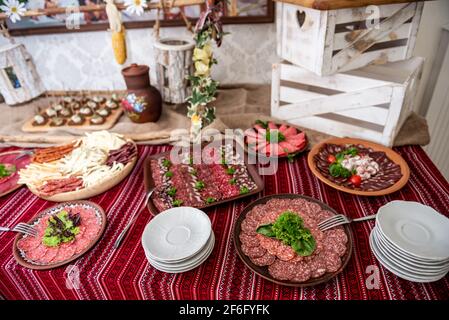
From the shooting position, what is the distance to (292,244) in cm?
97

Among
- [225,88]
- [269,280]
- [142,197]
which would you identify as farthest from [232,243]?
[225,88]

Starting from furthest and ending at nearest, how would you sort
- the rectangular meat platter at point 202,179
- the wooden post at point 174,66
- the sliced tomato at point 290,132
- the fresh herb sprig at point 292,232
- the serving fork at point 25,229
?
1. the wooden post at point 174,66
2. the sliced tomato at point 290,132
3. the rectangular meat platter at point 202,179
4. the serving fork at point 25,229
5. the fresh herb sprig at point 292,232

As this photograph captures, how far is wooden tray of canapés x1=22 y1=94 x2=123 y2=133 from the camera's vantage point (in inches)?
68.1

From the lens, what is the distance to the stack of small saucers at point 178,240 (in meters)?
0.93

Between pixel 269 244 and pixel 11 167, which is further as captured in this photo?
pixel 11 167

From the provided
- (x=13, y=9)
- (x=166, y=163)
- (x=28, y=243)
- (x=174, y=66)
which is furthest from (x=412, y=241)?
(x=13, y=9)

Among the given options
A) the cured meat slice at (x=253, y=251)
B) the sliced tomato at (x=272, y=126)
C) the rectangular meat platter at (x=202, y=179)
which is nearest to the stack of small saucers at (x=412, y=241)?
the cured meat slice at (x=253, y=251)

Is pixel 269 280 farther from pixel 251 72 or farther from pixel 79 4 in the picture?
pixel 79 4

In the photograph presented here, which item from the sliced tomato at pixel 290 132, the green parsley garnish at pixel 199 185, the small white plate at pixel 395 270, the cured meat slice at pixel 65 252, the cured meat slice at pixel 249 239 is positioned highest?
the sliced tomato at pixel 290 132

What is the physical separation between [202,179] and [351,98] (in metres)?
0.75

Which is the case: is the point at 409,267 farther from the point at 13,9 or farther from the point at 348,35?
the point at 13,9

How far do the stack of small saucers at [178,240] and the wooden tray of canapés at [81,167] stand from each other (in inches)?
14.9

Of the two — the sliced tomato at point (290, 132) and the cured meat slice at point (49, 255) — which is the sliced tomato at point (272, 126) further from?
the cured meat slice at point (49, 255)

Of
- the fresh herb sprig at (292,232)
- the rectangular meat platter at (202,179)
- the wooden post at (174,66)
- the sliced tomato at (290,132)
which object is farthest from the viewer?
the wooden post at (174,66)
